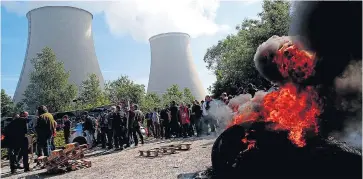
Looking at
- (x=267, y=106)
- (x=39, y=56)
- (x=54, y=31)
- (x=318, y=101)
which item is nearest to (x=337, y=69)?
(x=318, y=101)

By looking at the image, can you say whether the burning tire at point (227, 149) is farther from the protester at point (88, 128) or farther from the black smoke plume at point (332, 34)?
the protester at point (88, 128)

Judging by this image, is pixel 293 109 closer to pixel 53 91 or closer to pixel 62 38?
pixel 53 91

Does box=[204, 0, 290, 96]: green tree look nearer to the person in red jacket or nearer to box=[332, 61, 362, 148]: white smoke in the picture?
the person in red jacket

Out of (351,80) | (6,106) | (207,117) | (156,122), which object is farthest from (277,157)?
(6,106)

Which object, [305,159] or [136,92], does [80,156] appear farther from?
[136,92]

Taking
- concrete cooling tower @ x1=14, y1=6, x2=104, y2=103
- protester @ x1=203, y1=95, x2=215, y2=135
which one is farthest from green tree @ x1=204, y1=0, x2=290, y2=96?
concrete cooling tower @ x1=14, y1=6, x2=104, y2=103

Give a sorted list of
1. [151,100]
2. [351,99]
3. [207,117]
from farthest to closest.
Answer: [151,100] < [207,117] < [351,99]

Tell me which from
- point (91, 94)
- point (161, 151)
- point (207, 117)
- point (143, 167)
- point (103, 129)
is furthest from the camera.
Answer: point (91, 94)
